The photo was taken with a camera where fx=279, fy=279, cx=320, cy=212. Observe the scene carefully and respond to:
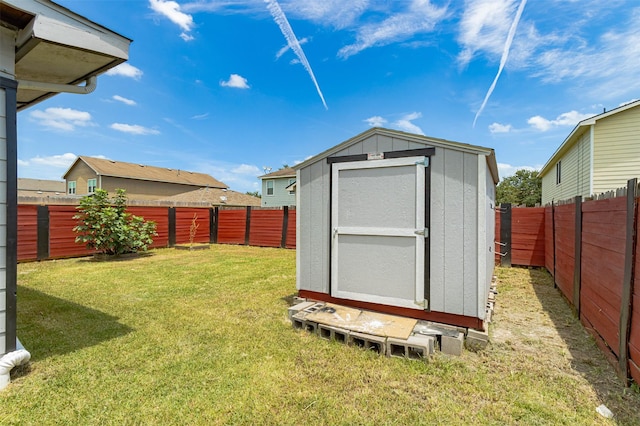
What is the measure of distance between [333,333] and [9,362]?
8.93 ft

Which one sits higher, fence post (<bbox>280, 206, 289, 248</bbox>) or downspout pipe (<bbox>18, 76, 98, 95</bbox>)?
downspout pipe (<bbox>18, 76, 98, 95</bbox>)

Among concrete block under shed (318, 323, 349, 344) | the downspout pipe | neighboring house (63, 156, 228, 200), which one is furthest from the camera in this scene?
neighboring house (63, 156, 228, 200)

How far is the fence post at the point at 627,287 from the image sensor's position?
88.6 inches

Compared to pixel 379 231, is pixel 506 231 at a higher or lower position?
lower

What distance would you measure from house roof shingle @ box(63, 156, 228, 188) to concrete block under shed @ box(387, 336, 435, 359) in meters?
23.1

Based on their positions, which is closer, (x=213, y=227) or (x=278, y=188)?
(x=213, y=227)

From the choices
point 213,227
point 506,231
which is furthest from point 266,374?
point 213,227

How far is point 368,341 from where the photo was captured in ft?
9.25

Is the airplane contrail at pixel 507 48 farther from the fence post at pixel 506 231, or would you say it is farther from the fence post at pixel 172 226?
the fence post at pixel 172 226

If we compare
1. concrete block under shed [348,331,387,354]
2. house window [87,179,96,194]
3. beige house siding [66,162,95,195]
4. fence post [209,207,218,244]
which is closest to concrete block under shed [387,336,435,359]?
concrete block under shed [348,331,387,354]

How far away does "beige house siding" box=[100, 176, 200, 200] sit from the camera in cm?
2003

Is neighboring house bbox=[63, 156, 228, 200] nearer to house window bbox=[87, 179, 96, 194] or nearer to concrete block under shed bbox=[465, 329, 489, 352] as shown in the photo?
house window bbox=[87, 179, 96, 194]

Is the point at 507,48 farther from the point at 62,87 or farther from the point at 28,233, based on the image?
the point at 28,233

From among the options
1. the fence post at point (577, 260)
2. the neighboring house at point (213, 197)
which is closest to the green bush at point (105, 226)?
the neighboring house at point (213, 197)
